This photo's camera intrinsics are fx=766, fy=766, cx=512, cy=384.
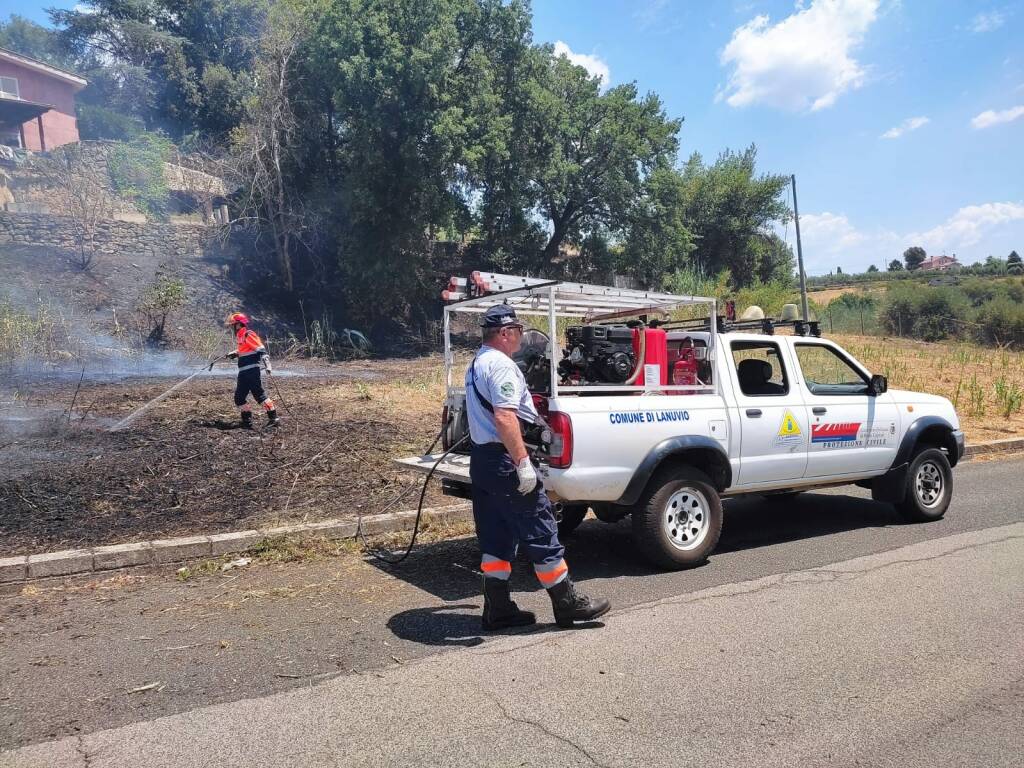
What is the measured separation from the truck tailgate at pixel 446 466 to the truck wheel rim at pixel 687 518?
4.97 ft

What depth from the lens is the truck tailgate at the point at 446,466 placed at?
5574 millimetres

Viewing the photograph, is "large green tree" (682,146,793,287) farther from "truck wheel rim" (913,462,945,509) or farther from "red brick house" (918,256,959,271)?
"red brick house" (918,256,959,271)

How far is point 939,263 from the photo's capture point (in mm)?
84562

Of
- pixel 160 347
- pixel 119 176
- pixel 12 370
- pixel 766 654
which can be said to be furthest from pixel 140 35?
pixel 766 654

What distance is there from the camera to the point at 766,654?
413 cm

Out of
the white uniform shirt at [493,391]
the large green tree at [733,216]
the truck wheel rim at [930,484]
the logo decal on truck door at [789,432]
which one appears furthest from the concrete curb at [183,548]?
the large green tree at [733,216]

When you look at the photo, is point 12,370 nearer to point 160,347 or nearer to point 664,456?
point 160,347

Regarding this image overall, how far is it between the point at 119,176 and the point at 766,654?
2922cm

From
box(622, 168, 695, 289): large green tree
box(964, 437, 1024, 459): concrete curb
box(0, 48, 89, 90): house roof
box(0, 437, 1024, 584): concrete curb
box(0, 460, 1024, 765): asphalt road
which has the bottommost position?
box(964, 437, 1024, 459): concrete curb

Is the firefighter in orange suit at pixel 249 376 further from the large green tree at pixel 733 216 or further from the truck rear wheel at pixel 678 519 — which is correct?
the large green tree at pixel 733 216

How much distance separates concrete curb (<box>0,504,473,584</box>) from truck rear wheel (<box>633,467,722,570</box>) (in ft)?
7.30

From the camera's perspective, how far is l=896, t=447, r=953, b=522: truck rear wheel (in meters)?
7.15

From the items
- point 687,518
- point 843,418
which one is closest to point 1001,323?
point 843,418

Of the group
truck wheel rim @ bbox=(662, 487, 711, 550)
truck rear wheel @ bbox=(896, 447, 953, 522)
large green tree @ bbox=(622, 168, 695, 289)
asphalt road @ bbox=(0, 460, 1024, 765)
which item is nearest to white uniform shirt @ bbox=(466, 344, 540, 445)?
asphalt road @ bbox=(0, 460, 1024, 765)
